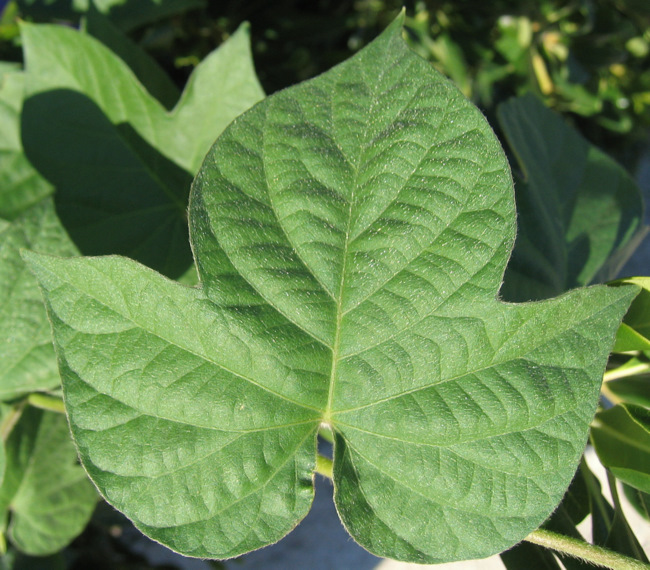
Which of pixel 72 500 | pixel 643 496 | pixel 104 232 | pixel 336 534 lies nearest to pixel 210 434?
pixel 104 232

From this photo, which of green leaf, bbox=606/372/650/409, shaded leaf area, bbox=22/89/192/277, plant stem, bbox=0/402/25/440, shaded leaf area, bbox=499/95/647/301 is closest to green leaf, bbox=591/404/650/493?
green leaf, bbox=606/372/650/409

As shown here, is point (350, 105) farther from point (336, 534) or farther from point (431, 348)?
point (336, 534)

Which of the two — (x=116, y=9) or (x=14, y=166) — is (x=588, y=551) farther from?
(x=116, y=9)

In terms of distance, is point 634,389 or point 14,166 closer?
point 634,389

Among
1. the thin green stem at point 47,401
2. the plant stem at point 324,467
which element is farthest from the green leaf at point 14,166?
the plant stem at point 324,467

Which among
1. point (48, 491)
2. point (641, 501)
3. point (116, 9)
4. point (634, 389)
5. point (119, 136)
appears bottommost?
point (48, 491)

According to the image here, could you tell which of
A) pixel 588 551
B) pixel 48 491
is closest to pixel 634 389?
pixel 588 551

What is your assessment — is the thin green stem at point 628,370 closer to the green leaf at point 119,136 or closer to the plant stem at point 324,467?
the plant stem at point 324,467

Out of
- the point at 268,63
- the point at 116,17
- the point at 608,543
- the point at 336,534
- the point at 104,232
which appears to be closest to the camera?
the point at 608,543
